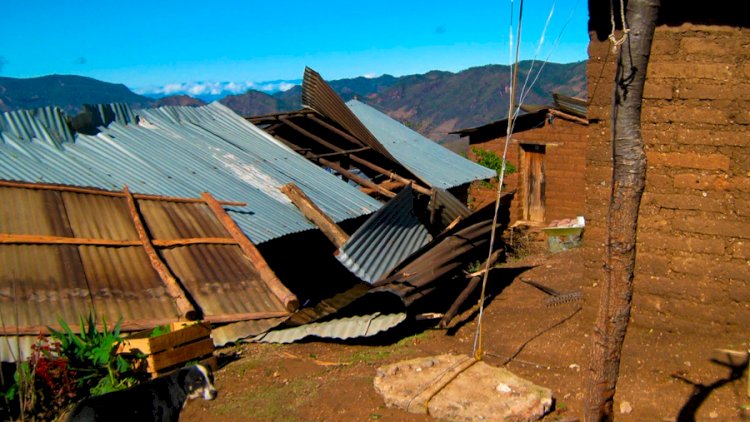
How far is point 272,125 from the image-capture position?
43.5 feet

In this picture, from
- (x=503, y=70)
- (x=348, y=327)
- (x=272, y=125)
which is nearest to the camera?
(x=348, y=327)

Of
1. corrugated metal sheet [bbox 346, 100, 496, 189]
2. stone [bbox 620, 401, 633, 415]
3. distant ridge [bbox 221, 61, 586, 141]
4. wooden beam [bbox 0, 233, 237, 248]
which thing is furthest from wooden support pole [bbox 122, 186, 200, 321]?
distant ridge [bbox 221, 61, 586, 141]

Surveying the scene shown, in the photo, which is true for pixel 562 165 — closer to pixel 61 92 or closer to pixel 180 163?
pixel 180 163

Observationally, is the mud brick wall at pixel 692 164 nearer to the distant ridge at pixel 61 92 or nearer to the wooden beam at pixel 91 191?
the wooden beam at pixel 91 191

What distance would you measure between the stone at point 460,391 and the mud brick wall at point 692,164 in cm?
171

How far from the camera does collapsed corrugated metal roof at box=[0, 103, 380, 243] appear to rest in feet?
27.9

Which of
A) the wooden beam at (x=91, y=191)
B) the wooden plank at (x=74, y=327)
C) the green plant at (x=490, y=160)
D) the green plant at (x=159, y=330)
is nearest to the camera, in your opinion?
the wooden plank at (x=74, y=327)

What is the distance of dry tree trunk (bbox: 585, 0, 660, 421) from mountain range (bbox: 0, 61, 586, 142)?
1485 inches

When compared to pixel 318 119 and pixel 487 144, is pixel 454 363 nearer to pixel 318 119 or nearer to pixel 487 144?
pixel 318 119

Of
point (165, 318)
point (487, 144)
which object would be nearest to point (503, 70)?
point (487, 144)

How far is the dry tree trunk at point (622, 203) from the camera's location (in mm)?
3307

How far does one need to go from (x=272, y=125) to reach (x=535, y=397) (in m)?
9.30

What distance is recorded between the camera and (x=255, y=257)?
8.06 meters

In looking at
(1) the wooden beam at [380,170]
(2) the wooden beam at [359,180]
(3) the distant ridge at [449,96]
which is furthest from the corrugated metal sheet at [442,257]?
(3) the distant ridge at [449,96]
